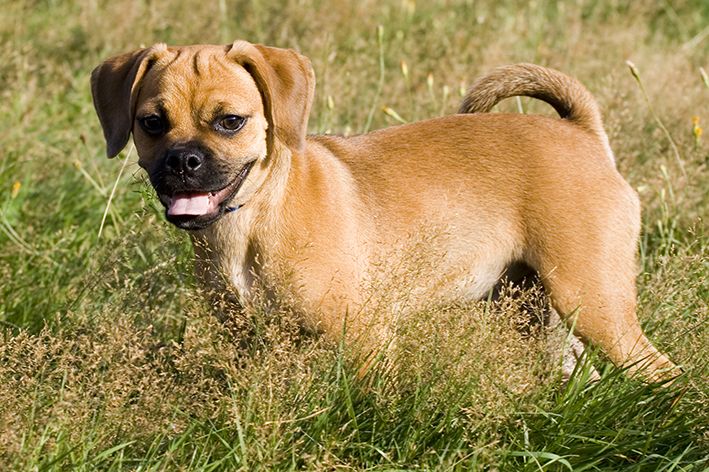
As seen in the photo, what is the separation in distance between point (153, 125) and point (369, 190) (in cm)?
95

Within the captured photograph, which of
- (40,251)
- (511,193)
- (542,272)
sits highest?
(511,193)

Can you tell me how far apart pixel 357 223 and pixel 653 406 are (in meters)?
1.32

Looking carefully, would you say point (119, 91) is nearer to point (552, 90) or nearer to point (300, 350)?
point (300, 350)

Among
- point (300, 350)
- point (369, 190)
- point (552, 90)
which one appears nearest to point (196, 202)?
point (300, 350)

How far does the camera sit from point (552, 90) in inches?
155

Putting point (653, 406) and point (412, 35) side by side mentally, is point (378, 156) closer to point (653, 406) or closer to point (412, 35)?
point (653, 406)

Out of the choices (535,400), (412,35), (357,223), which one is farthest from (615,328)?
(412,35)

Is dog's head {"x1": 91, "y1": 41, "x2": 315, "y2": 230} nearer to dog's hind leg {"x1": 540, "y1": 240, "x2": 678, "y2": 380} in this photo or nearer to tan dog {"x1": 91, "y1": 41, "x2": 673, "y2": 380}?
tan dog {"x1": 91, "y1": 41, "x2": 673, "y2": 380}

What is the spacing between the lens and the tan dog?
10.4ft

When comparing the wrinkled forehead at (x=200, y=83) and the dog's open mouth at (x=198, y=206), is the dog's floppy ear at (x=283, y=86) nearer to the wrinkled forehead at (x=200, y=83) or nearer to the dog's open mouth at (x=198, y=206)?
the wrinkled forehead at (x=200, y=83)

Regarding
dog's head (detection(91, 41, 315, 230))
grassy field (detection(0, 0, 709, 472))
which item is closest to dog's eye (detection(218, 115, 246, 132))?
dog's head (detection(91, 41, 315, 230))

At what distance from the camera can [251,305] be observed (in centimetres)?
331

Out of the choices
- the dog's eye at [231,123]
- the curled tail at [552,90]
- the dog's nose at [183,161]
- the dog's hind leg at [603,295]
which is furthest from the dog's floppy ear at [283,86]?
the dog's hind leg at [603,295]

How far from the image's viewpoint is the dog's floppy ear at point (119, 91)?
336 cm
